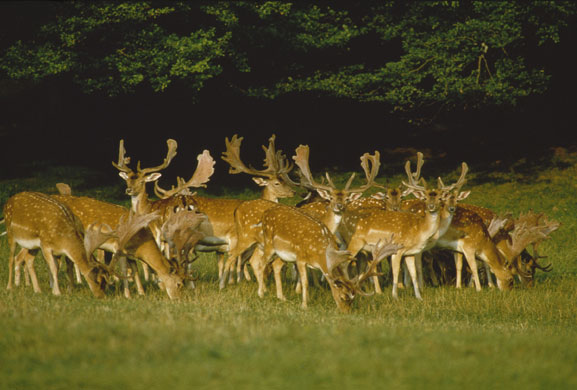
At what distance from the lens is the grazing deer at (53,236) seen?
29.3 ft

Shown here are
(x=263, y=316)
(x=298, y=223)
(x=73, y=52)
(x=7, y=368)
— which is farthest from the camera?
(x=73, y=52)

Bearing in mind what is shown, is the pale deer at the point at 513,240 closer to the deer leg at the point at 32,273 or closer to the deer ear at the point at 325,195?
the deer ear at the point at 325,195

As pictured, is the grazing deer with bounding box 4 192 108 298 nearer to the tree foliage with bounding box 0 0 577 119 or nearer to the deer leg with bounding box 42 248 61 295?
the deer leg with bounding box 42 248 61 295

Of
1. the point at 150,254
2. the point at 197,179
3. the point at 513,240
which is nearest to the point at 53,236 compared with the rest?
the point at 150,254

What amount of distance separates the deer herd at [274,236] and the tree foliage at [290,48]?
6098mm

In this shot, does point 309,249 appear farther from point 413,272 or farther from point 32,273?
point 32,273

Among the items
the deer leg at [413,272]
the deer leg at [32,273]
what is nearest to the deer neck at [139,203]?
the deer leg at [32,273]

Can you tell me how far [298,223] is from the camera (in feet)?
31.3

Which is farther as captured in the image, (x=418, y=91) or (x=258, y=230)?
(x=418, y=91)

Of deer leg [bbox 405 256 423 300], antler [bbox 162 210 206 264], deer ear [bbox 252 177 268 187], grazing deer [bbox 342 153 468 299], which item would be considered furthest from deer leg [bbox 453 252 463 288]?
antler [bbox 162 210 206 264]

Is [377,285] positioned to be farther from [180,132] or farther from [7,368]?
[180,132]

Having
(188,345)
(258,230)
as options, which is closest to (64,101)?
(258,230)

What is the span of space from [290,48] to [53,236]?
11.9 meters

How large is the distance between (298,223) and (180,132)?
51.1 ft
